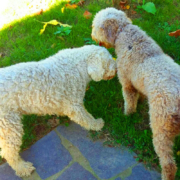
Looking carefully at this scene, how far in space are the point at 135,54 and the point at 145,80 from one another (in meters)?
0.41

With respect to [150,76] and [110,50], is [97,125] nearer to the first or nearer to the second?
[150,76]

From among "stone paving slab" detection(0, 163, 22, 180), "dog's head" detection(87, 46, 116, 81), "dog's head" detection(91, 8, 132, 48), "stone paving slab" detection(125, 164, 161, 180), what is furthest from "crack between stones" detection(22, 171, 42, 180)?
"dog's head" detection(91, 8, 132, 48)

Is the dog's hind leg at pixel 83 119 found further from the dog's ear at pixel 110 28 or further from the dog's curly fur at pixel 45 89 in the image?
the dog's ear at pixel 110 28

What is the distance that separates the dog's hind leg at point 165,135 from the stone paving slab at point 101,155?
0.47m

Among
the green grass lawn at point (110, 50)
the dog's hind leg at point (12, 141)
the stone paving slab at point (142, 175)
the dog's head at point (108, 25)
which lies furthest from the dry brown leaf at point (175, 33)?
the dog's hind leg at point (12, 141)

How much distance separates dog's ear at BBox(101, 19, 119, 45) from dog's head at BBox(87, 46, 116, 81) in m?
0.27

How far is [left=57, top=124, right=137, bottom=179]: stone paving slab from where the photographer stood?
233 cm

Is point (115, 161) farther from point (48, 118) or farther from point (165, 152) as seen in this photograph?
point (48, 118)

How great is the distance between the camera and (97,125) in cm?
268

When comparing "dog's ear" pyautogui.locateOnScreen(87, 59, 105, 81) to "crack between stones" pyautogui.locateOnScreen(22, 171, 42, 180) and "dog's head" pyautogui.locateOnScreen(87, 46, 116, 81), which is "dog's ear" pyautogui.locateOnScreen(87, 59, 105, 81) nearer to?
"dog's head" pyautogui.locateOnScreen(87, 46, 116, 81)

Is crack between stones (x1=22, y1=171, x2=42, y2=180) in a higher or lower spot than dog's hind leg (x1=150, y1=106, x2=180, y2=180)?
lower

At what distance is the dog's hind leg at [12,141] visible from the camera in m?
2.11

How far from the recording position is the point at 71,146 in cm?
262

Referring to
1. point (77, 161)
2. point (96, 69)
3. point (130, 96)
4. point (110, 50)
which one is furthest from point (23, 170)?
point (110, 50)
